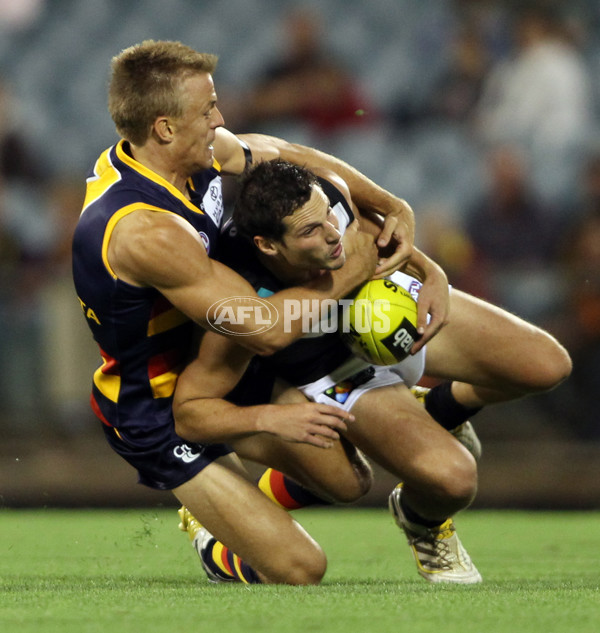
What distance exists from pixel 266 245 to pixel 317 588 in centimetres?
122

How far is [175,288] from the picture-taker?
155 inches

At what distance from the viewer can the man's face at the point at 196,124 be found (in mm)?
4215

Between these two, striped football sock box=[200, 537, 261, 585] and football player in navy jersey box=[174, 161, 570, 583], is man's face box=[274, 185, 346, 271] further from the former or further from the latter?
striped football sock box=[200, 537, 261, 585]

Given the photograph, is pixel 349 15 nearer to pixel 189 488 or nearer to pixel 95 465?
pixel 95 465

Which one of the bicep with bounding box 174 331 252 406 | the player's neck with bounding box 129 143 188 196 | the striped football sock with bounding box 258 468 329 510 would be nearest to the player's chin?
the bicep with bounding box 174 331 252 406

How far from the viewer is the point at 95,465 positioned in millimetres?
8000

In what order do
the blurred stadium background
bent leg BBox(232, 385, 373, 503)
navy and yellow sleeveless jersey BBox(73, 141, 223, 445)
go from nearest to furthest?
navy and yellow sleeveless jersey BBox(73, 141, 223, 445), bent leg BBox(232, 385, 373, 503), the blurred stadium background

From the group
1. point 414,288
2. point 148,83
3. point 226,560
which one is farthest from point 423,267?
point 226,560

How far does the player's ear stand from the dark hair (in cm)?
2

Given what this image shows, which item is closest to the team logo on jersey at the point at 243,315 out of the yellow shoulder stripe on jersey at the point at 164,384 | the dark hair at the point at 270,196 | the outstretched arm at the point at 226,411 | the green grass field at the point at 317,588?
the outstretched arm at the point at 226,411

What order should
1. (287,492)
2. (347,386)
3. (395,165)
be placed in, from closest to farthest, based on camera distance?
1. (347,386)
2. (287,492)
3. (395,165)

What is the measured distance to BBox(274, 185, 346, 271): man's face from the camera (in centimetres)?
402

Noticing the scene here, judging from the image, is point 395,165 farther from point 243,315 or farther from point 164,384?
point 243,315

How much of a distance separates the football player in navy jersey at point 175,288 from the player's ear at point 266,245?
0.17 metres
